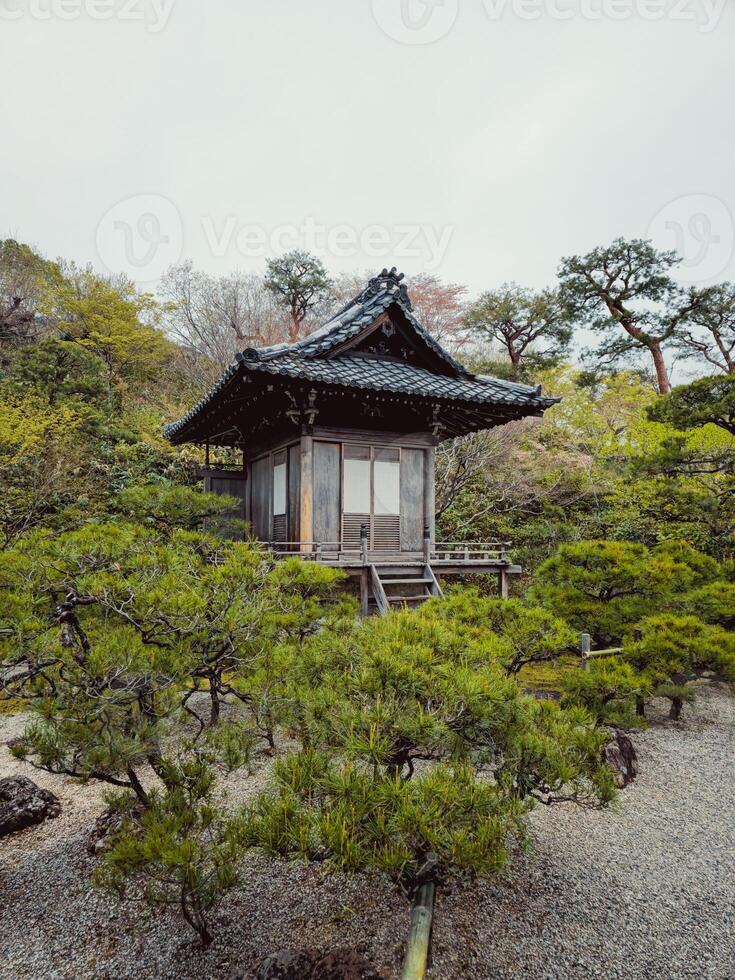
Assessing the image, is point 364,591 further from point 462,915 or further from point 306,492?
point 462,915

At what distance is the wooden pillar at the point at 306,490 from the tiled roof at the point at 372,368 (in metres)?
1.30

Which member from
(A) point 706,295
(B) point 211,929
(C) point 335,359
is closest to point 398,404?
(C) point 335,359

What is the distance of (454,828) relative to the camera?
2219 mm

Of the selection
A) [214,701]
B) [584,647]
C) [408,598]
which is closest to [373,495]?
[408,598]

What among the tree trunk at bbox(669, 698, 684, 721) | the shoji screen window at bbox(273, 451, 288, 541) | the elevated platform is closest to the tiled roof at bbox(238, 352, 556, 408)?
the shoji screen window at bbox(273, 451, 288, 541)

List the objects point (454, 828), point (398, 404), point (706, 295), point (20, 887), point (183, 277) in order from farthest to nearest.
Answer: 1. point (183, 277)
2. point (706, 295)
3. point (398, 404)
4. point (20, 887)
5. point (454, 828)

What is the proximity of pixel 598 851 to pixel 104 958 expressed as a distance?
331 cm

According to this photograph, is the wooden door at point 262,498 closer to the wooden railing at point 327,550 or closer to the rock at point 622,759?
the wooden railing at point 327,550

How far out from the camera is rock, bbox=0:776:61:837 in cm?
413

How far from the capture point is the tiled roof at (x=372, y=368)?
23.6 ft

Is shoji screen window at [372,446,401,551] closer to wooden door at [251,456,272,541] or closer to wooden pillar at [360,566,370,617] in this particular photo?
wooden pillar at [360,566,370,617]

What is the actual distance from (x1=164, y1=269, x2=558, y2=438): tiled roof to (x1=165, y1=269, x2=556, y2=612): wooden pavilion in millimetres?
27

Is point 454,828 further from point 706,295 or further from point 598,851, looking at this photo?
point 706,295

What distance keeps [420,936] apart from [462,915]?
0.89 meters
